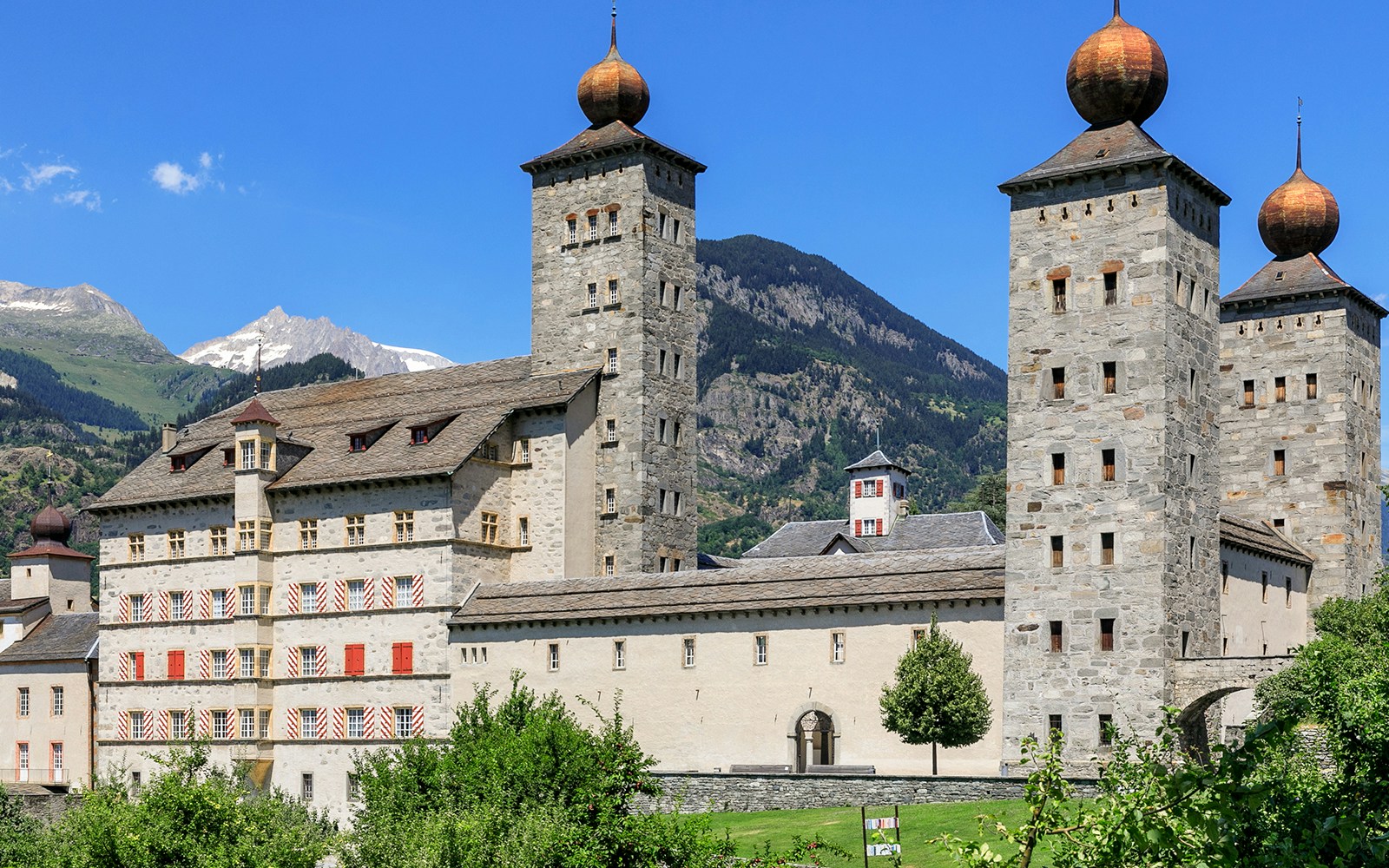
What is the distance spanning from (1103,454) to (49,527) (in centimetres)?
6093

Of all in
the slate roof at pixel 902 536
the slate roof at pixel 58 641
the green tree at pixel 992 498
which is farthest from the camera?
the green tree at pixel 992 498

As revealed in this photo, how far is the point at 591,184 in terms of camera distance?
72.1 meters

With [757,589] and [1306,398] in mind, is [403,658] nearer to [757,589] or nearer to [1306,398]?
[757,589]

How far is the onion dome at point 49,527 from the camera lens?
94.7 metres

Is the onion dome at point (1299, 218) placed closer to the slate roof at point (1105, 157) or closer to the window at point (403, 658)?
the slate roof at point (1105, 157)


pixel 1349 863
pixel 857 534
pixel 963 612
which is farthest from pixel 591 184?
pixel 1349 863

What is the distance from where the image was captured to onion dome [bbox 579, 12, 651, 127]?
2869 inches

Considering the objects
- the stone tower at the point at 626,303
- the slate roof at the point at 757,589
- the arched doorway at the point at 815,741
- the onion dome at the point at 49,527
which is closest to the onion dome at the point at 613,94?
the stone tower at the point at 626,303

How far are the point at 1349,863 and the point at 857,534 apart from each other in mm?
85299

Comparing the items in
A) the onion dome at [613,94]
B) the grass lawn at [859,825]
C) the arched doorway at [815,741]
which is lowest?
the grass lawn at [859,825]

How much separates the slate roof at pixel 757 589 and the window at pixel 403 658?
97.2 inches

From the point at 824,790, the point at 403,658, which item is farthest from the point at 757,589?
the point at 403,658

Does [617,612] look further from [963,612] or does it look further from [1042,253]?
[1042,253]

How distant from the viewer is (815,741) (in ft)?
213
